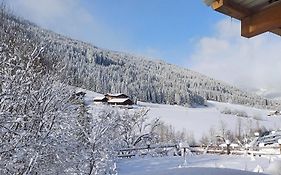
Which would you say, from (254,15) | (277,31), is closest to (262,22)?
(254,15)

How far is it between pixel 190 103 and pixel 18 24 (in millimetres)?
83444

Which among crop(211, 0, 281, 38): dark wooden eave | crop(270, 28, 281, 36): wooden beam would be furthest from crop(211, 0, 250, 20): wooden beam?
crop(270, 28, 281, 36): wooden beam

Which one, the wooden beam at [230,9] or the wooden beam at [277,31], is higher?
the wooden beam at [230,9]

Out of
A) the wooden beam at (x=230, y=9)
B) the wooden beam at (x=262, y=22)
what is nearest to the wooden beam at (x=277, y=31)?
the wooden beam at (x=262, y=22)

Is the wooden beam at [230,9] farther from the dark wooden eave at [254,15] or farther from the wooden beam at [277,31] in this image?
the wooden beam at [277,31]

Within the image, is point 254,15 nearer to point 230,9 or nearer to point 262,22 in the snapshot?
point 262,22

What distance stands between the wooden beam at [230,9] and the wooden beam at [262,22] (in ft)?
0.26

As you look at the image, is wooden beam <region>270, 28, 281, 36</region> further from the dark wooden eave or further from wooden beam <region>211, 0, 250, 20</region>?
wooden beam <region>211, 0, 250, 20</region>

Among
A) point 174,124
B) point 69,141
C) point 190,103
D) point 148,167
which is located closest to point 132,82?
point 190,103

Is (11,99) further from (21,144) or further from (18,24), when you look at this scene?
(18,24)

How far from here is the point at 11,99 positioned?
6.15m

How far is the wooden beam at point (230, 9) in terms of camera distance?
3.21 meters

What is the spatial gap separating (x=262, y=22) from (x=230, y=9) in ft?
1.21

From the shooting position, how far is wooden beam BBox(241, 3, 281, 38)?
3.35 m
